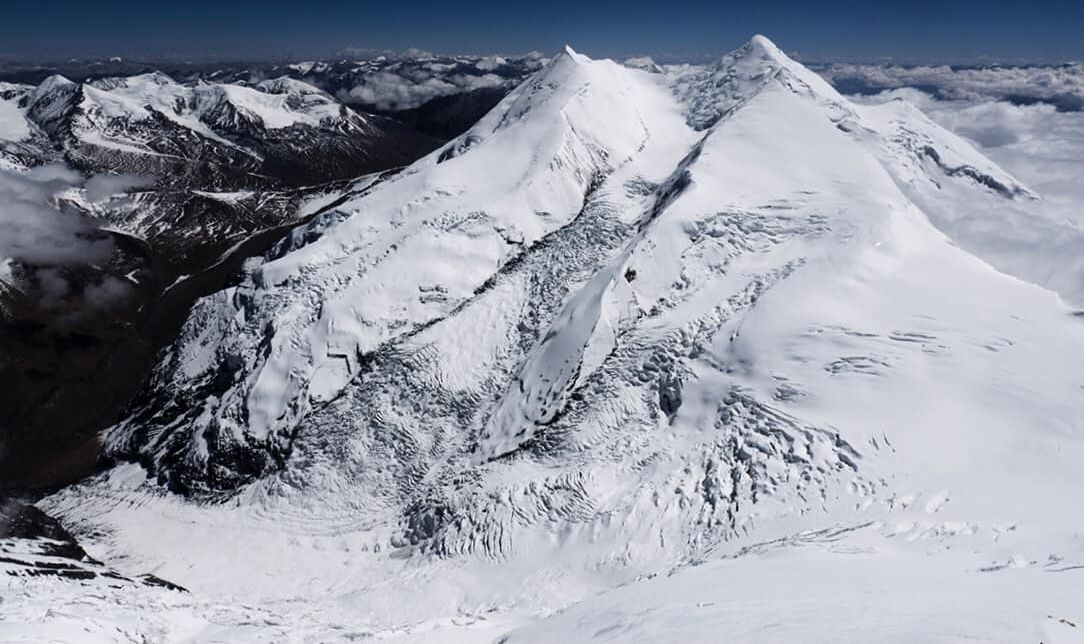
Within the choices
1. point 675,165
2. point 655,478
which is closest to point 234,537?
point 655,478

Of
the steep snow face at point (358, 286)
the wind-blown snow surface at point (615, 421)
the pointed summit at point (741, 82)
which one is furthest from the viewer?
the pointed summit at point (741, 82)

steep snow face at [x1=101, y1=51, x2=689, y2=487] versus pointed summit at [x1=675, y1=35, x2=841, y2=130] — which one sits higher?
pointed summit at [x1=675, y1=35, x2=841, y2=130]

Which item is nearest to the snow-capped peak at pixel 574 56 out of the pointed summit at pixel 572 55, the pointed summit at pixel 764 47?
the pointed summit at pixel 572 55

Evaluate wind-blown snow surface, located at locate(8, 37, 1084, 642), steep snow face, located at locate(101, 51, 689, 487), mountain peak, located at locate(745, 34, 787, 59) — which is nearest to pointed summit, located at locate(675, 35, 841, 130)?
mountain peak, located at locate(745, 34, 787, 59)

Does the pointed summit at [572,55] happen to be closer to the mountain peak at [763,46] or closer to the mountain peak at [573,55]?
the mountain peak at [573,55]

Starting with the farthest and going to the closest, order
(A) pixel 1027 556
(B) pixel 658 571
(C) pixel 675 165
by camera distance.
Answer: (C) pixel 675 165
(B) pixel 658 571
(A) pixel 1027 556

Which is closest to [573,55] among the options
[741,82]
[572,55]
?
[572,55]

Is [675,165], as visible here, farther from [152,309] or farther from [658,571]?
[152,309]

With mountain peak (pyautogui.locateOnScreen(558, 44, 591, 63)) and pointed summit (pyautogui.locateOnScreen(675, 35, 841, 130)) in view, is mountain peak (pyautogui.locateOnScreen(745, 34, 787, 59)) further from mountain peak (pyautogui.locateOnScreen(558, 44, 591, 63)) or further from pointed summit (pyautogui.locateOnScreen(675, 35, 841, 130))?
mountain peak (pyautogui.locateOnScreen(558, 44, 591, 63))
